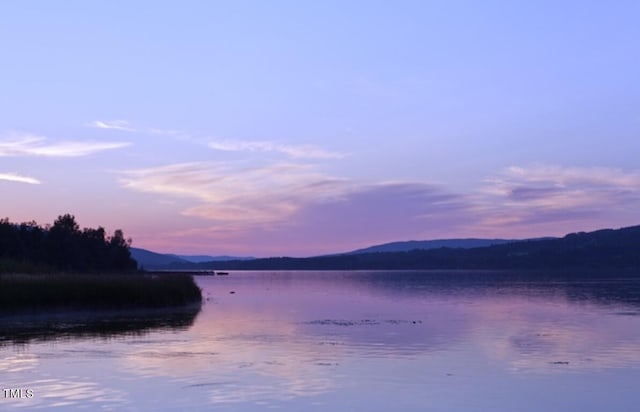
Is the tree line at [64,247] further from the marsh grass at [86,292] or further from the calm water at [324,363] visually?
the calm water at [324,363]

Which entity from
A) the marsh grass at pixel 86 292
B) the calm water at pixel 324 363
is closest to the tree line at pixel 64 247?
the marsh grass at pixel 86 292

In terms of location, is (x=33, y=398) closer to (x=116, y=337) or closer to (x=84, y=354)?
(x=84, y=354)

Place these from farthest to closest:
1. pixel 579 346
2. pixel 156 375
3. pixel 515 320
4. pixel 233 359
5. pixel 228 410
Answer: pixel 515 320 < pixel 579 346 < pixel 233 359 < pixel 156 375 < pixel 228 410

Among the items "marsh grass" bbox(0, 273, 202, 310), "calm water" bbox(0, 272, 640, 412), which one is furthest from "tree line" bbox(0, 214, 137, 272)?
"calm water" bbox(0, 272, 640, 412)

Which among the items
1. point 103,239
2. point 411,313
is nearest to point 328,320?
point 411,313

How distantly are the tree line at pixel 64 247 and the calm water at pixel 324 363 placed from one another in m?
44.3

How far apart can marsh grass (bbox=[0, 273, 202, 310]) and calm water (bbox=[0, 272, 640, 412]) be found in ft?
5.06

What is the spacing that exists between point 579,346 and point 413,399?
1285 cm

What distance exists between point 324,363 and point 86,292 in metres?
24.8

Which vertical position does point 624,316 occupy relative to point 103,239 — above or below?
below

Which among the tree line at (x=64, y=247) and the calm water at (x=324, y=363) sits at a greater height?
the tree line at (x=64, y=247)

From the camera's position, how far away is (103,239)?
115 metres

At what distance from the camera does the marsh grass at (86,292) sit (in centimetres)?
4378

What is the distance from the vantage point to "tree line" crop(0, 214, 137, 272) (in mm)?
87438
